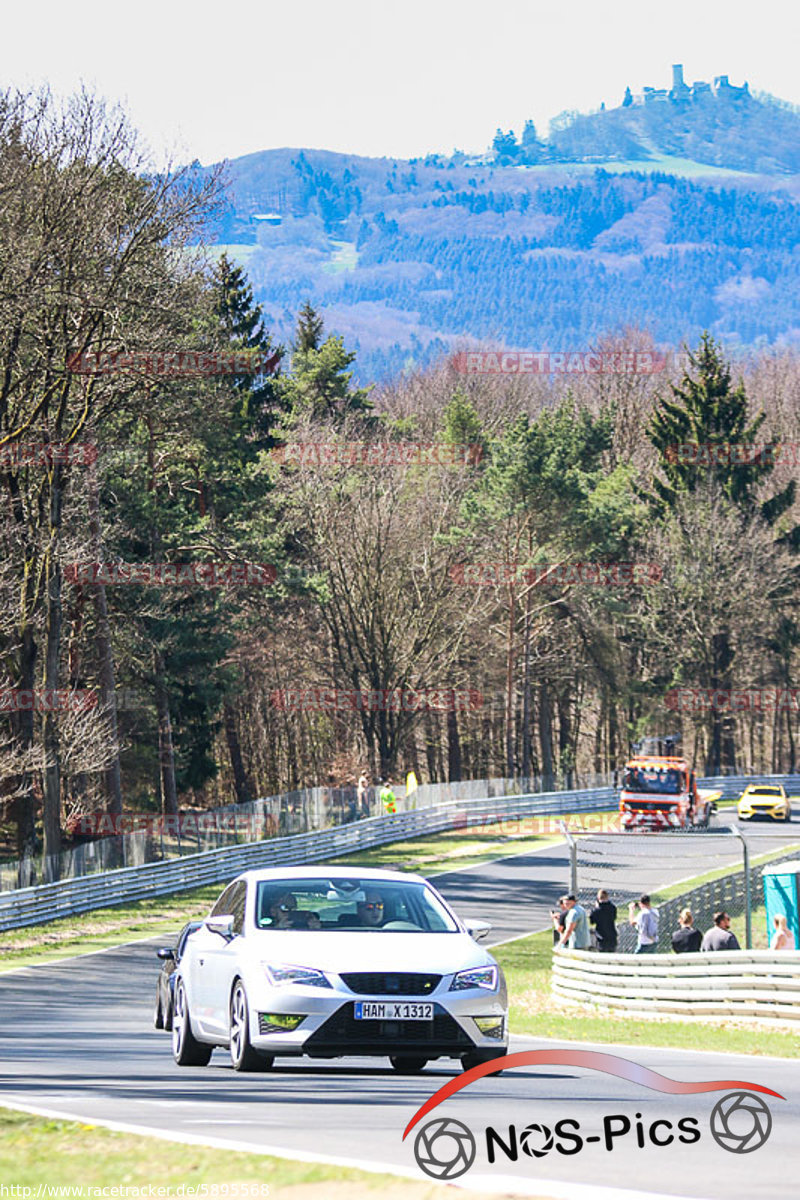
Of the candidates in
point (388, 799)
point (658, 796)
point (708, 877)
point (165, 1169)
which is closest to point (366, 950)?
point (165, 1169)

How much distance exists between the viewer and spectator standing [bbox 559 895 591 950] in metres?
24.8

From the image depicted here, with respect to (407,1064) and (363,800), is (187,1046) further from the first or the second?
(363,800)

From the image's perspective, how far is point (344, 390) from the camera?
91.2m

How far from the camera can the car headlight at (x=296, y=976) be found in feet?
35.8

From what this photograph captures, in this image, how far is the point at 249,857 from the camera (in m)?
44.0

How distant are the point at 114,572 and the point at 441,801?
55.2ft

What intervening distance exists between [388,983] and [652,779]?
41.9 metres

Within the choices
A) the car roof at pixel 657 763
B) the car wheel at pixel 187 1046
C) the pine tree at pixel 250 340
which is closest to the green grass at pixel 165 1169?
the car wheel at pixel 187 1046

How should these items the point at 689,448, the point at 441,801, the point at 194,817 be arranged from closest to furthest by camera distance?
the point at 194,817
the point at 441,801
the point at 689,448

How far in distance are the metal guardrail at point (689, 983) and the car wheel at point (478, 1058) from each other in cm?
708

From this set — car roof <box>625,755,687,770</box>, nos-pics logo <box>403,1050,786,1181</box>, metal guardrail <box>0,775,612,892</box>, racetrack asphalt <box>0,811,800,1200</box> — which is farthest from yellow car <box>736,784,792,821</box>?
nos-pics logo <box>403,1050,786,1181</box>

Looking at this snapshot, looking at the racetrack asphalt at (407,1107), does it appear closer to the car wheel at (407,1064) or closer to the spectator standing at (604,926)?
the car wheel at (407,1064)

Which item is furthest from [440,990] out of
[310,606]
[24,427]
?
[310,606]

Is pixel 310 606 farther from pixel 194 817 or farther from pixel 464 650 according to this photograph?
pixel 194 817
